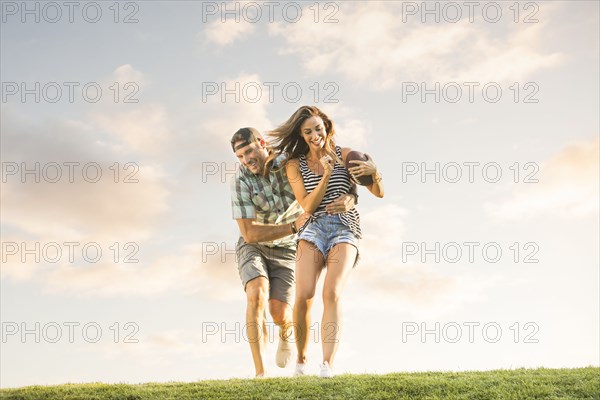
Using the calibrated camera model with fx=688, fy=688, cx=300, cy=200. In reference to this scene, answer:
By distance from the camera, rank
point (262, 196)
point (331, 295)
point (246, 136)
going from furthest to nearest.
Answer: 1. point (262, 196)
2. point (246, 136)
3. point (331, 295)

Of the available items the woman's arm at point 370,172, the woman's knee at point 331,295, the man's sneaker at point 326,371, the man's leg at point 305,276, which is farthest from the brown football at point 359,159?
the man's sneaker at point 326,371

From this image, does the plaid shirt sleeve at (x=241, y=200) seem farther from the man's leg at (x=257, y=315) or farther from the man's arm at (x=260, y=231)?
the man's leg at (x=257, y=315)

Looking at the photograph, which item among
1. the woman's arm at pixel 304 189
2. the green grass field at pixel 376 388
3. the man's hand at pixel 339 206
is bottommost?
the green grass field at pixel 376 388

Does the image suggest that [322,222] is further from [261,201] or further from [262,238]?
[261,201]

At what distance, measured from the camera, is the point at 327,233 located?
8359 mm

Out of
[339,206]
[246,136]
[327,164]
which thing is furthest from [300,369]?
[246,136]

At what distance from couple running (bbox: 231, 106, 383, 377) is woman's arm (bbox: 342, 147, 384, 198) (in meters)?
0.01

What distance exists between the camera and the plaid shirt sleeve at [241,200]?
9500 mm

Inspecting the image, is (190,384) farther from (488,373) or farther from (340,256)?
(488,373)

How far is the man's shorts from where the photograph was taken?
31.4ft

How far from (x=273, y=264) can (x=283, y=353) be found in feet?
4.41

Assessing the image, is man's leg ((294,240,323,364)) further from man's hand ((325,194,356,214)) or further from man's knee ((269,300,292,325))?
man's knee ((269,300,292,325))

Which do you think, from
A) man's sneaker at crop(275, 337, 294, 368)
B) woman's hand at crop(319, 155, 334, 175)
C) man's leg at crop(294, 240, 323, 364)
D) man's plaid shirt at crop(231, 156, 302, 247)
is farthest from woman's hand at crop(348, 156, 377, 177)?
man's sneaker at crop(275, 337, 294, 368)

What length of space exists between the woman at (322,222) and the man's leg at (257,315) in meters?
0.81
